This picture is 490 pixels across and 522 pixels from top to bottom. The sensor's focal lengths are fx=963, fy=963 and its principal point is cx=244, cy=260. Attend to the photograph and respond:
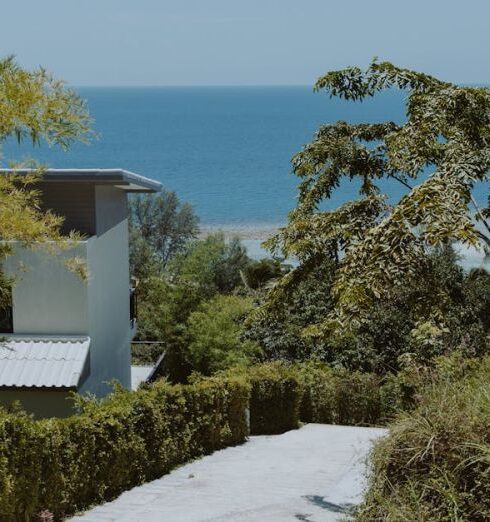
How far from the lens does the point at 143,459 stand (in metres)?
14.5

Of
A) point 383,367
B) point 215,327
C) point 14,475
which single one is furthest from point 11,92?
point 215,327

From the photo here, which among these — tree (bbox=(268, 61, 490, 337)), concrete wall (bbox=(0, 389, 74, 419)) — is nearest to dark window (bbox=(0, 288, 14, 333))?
concrete wall (bbox=(0, 389, 74, 419))

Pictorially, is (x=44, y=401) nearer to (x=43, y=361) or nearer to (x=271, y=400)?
(x=43, y=361)

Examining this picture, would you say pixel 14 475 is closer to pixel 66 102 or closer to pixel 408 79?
pixel 66 102

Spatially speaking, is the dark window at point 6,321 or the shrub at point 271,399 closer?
the dark window at point 6,321

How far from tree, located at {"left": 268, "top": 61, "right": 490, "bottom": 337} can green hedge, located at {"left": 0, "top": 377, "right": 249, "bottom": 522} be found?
2849mm

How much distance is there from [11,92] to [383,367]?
19.0m

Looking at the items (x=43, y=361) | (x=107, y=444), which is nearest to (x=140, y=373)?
(x=43, y=361)

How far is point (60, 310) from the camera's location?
759 inches

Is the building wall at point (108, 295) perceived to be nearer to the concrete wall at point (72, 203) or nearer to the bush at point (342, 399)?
the concrete wall at point (72, 203)

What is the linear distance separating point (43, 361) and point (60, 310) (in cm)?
125

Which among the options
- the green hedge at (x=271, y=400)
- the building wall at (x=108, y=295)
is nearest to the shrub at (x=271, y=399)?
the green hedge at (x=271, y=400)

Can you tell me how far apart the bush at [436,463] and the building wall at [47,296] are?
11096 millimetres

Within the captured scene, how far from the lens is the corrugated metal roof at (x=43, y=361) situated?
59.0 ft
